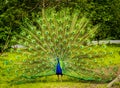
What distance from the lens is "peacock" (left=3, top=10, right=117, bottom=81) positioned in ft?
47.7

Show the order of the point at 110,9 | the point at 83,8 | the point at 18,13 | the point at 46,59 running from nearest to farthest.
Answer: the point at 46,59
the point at 18,13
the point at 83,8
the point at 110,9

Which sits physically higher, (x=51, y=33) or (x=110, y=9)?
(x=110, y=9)

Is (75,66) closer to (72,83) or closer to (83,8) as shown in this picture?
(72,83)

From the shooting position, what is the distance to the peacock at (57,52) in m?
14.5

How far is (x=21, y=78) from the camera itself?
15266 mm

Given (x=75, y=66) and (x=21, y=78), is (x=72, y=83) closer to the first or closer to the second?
(x=75, y=66)

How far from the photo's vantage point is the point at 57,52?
14562mm

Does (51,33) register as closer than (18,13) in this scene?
Yes

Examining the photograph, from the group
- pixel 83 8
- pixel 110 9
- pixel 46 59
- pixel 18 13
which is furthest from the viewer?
pixel 110 9

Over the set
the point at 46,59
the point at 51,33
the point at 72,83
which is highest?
the point at 51,33

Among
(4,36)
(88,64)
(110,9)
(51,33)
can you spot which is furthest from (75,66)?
(110,9)

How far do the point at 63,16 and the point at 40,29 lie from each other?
1.00m

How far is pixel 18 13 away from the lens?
16266 millimetres

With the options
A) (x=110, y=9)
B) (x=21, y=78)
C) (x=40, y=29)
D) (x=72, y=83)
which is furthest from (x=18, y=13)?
(x=110, y=9)
